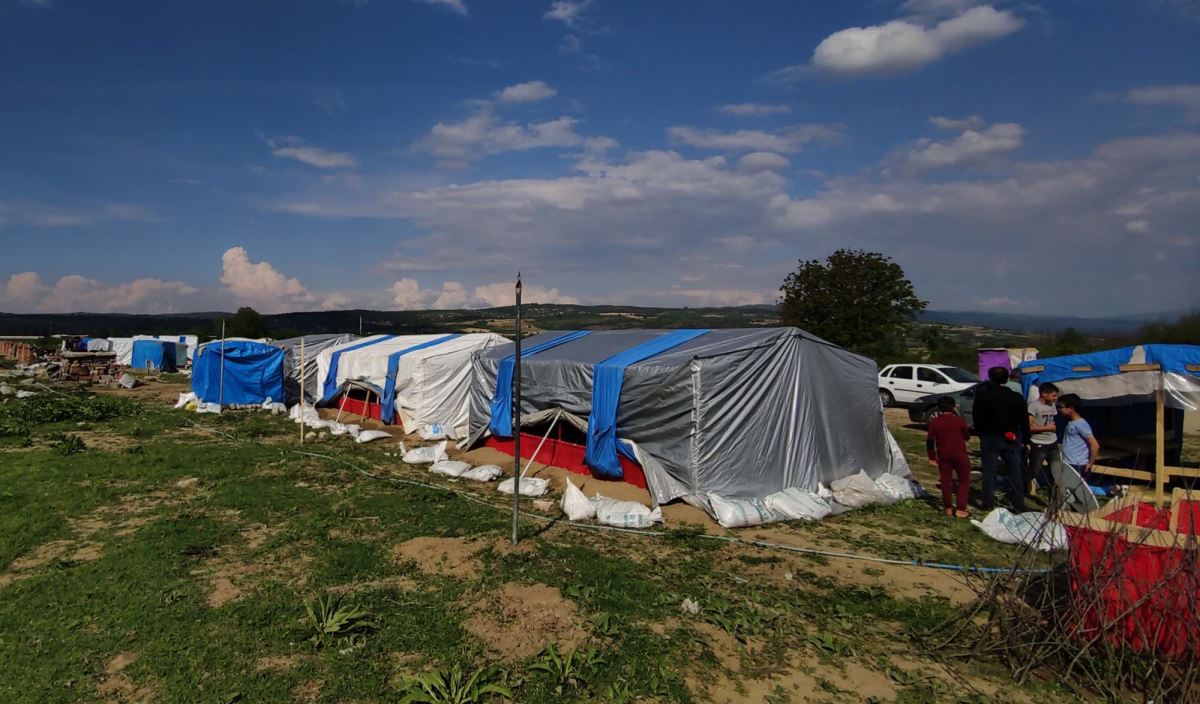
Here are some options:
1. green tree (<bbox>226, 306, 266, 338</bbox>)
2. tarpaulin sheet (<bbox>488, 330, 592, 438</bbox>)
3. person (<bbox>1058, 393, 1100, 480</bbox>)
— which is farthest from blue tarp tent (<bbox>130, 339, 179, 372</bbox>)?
person (<bbox>1058, 393, 1100, 480</bbox>)

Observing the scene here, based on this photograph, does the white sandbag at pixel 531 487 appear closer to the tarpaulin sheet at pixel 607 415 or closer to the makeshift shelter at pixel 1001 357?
the tarpaulin sheet at pixel 607 415

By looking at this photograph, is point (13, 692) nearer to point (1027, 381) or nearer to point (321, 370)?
point (1027, 381)

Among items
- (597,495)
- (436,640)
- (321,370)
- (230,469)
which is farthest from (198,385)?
(436,640)

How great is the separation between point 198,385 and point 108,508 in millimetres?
13778

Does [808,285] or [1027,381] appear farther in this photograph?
[808,285]

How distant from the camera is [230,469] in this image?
431 inches

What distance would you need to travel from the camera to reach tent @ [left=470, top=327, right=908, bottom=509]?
28.8 feet

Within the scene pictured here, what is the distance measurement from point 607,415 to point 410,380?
808 centimetres

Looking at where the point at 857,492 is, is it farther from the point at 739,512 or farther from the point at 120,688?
the point at 120,688

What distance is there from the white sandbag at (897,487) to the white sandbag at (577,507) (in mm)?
4709

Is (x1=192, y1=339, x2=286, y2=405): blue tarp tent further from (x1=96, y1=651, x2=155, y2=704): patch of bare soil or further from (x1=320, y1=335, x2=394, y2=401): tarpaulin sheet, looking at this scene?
(x1=96, y1=651, x2=155, y2=704): patch of bare soil

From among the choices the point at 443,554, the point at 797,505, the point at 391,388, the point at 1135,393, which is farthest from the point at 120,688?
the point at 391,388

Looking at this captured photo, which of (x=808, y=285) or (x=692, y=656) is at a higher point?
(x=808, y=285)

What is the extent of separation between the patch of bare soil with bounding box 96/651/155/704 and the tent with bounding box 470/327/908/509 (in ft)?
19.8
